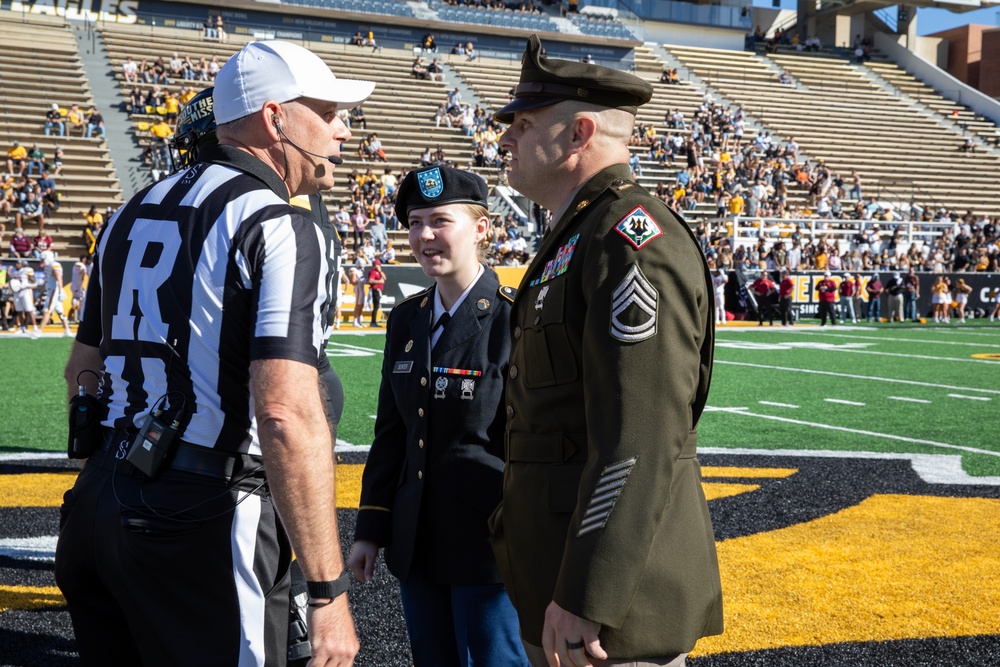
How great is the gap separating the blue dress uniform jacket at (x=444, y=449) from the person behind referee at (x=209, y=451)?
0.61m

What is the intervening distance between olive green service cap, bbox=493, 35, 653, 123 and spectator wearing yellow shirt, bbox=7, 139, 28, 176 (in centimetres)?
2717

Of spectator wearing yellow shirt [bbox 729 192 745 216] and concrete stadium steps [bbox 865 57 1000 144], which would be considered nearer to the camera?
spectator wearing yellow shirt [bbox 729 192 745 216]

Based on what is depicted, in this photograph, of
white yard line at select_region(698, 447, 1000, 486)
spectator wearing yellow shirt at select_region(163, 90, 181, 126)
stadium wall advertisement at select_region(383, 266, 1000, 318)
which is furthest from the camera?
spectator wearing yellow shirt at select_region(163, 90, 181, 126)

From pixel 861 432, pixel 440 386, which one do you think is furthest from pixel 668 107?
pixel 440 386

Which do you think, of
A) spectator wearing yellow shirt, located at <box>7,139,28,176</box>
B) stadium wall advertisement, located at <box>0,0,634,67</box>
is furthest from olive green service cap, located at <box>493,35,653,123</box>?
stadium wall advertisement, located at <box>0,0,634,67</box>

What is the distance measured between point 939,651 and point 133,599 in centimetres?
297

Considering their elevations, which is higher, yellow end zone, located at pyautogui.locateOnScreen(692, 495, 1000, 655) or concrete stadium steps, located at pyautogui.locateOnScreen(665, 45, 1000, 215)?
concrete stadium steps, located at pyautogui.locateOnScreen(665, 45, 1000, 215)

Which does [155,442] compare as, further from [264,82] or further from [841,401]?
[841,401]

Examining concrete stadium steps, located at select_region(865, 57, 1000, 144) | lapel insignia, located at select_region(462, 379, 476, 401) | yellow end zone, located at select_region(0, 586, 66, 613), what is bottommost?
yellow end zone, located at select_region(0, 586, 66, 613)

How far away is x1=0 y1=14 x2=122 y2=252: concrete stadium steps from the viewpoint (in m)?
26.1

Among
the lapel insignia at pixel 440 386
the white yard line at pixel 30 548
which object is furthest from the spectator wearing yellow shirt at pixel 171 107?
the lapel insignia at pixel 440 386

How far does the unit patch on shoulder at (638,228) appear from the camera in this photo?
1869mm

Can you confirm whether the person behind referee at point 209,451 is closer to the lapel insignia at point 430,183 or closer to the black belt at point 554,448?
the black belt at point 554,448

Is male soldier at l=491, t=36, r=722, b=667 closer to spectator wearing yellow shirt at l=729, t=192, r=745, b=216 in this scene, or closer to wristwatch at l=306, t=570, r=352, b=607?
wristwatch at l=306, t=570, r=352, b=607
